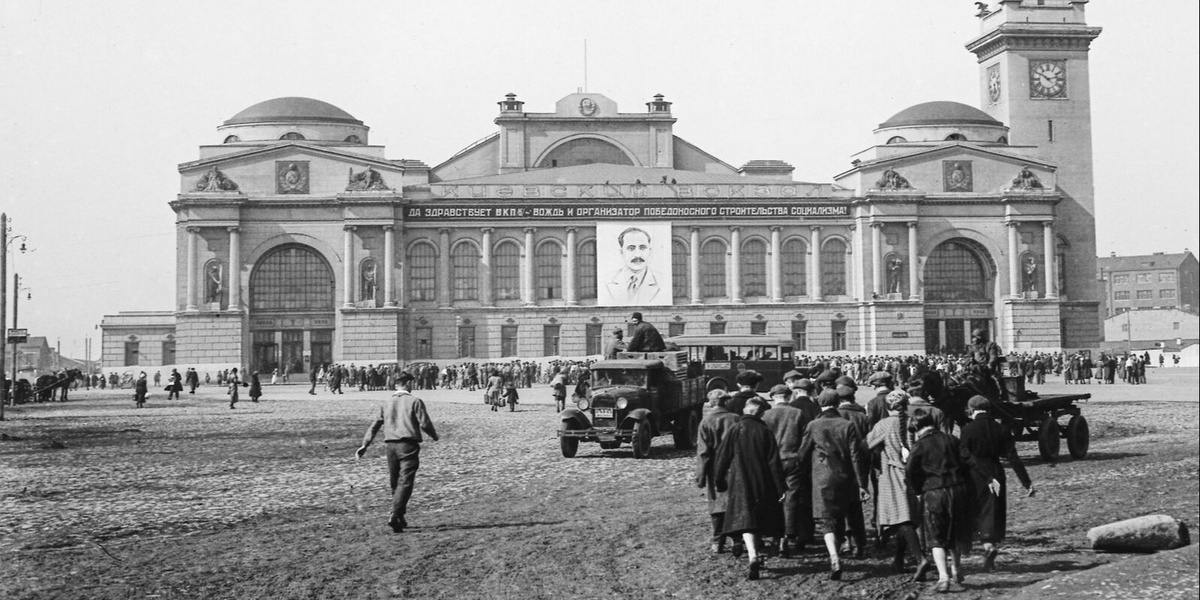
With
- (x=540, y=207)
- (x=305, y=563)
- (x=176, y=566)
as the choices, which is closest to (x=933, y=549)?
(x=305, y=563)

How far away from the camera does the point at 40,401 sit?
45.7m

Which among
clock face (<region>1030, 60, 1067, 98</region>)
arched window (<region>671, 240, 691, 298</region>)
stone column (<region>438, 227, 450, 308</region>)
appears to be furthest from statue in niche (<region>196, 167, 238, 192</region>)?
clock face (<region>1030, 60, 1067, 98</region>)

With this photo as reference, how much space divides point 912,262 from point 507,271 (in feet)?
75.0

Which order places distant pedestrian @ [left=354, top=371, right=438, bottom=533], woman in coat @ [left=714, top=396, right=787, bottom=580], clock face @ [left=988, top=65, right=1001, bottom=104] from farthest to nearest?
clock face @ [left=988, top=65, right=1001, bottom=104]
distant pedestrian @ [left=354, top=371, right=438, bottom=533]
woman in coat @ [left=714, top=396, right=787, bottom=580]

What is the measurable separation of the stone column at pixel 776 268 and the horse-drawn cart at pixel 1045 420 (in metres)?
Answer: 46.0

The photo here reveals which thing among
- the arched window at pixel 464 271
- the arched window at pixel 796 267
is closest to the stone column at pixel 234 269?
the arched window at pixel 464 271

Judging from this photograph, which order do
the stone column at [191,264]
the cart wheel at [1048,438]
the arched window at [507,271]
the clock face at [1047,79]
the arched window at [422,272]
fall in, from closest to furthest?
1. the cart wheel at [1048,438]
2. the stone column at [191,264]
3. the arched window at [422,272]
4. the arched window at [507,271]
5. the clock face at [1047,79]

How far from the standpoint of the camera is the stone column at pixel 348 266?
2425 inches

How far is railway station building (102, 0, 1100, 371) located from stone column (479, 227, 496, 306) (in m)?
0.11

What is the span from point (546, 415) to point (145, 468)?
15.5m

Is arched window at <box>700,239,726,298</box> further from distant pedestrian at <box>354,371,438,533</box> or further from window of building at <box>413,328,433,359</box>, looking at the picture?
distant pedestrian at <box>354,371,438,533</box>

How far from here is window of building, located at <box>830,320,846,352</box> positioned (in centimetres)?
6462

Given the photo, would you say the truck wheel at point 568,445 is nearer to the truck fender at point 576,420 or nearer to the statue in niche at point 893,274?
the truck fender at point 576,420

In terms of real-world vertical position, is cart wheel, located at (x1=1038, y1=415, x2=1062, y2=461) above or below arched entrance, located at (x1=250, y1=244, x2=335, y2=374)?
below
